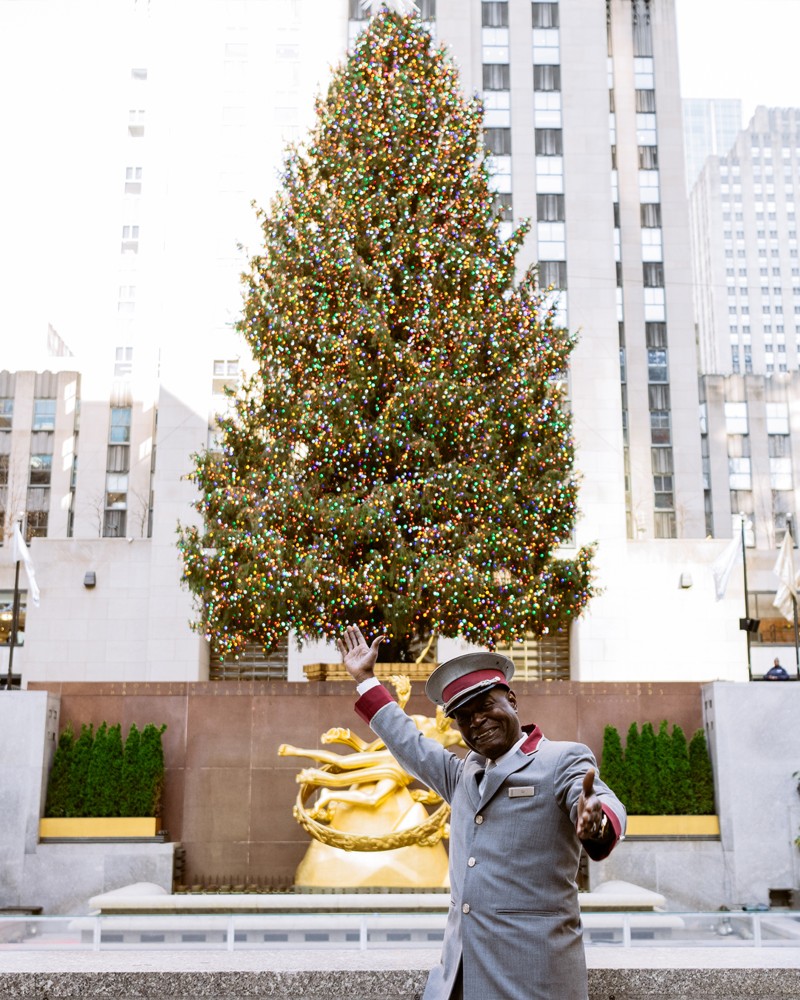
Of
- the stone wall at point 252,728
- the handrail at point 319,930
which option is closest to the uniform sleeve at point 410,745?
the handrail at point 319,930

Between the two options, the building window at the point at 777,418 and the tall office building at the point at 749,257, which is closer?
the building window at the point at 777,418

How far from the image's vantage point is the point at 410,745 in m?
4.25

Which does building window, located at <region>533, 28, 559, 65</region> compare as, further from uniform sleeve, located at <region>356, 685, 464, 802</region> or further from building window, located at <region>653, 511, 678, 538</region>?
uniform sleeve, located at <region>356, 685, 464, 802</region>

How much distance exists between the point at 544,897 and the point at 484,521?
14540 millimetres

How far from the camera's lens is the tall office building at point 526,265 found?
33.0m

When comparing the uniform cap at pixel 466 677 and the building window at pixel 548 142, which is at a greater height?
the building window at pixel 548 142

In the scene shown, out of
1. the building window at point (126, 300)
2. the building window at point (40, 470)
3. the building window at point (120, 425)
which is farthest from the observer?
the building window at point (126, 300)

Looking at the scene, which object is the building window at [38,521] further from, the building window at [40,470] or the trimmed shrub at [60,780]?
the trimmed shrub at [60,780]

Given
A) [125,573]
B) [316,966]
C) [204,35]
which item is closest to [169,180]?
[204,35]

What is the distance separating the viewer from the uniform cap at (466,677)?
3877mm

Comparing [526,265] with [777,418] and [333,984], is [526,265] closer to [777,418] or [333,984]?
[333,984]

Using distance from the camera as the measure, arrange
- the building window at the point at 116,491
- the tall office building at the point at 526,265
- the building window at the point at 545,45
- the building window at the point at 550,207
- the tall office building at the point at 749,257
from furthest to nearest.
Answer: the tall office building at the point at 749,257
the building window at the point at 116,491
the building window at the point at 545,45
the building window at the point at 550,207
the tall office building at the point at 526,265

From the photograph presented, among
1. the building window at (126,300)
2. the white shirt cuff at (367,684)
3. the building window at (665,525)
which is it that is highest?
the building window at (126,300)

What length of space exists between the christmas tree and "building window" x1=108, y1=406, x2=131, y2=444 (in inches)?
2337
